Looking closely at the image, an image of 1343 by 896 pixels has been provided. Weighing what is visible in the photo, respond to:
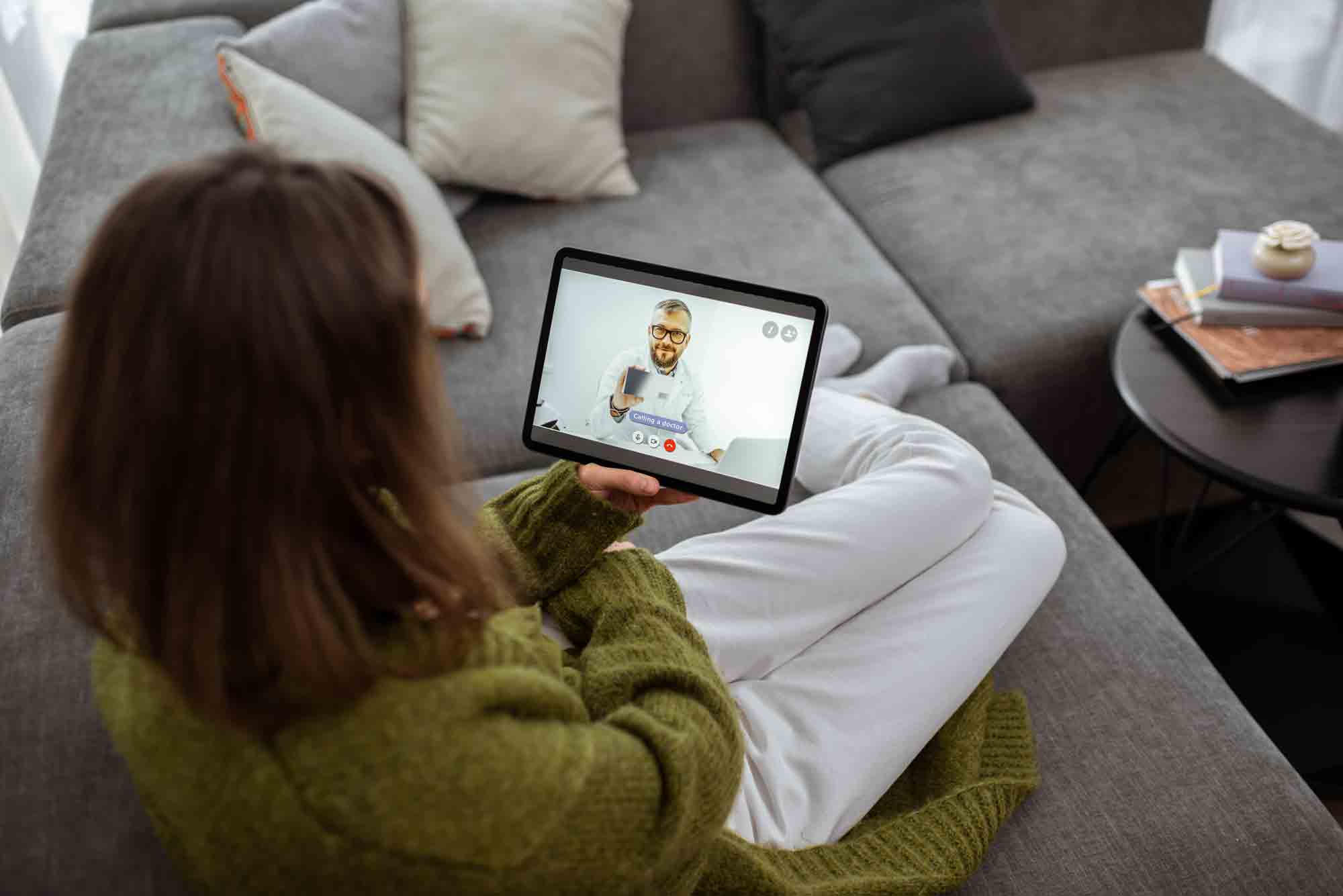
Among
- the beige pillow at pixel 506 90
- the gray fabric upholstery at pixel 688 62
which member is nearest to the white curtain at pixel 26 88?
the beige pillow at pixel 506 90

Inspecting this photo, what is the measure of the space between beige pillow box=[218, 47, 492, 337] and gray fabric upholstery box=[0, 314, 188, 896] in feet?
2.26

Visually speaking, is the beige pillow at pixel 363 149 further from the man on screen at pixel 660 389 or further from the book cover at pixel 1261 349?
the book cover at pixel 1261 349

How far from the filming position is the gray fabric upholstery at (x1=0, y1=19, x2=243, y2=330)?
1438 mm

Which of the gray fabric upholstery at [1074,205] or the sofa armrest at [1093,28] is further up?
the sofa armrest at [1093,28]

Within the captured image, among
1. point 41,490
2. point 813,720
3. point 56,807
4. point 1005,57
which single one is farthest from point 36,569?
point 1005,57

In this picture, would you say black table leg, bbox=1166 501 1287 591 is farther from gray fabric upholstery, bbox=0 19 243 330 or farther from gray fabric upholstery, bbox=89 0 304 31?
gray fabric upholstery, bbox=89 0 304 31

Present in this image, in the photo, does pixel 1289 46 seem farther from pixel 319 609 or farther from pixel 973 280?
pixel 319 609

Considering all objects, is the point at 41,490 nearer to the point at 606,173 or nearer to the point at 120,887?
the point at 120,887

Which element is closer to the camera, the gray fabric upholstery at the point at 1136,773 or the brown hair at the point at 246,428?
the brown hair at the point at 246,428

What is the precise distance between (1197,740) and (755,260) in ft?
3.35

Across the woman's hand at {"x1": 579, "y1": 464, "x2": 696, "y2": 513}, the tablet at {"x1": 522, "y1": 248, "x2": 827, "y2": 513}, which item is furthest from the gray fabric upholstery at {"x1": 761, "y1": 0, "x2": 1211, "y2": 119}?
the woman's hand at {"x1": 579, "y1": 464, "x2": 696, "y2": 513}

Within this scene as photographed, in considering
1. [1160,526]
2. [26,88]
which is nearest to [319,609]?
[1160,526]

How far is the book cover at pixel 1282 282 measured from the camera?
144 centimetres

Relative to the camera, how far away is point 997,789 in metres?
1.03
